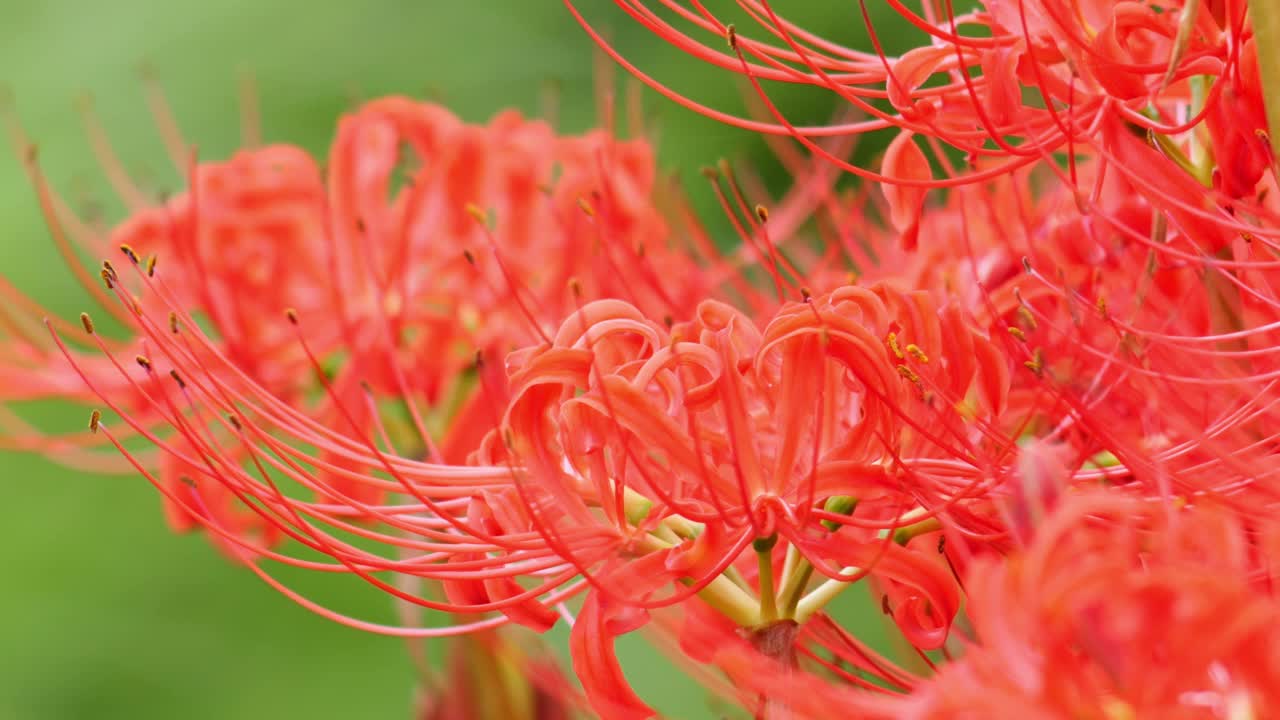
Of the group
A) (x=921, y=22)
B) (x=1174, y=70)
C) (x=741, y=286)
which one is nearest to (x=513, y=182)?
(x=741, y=286)

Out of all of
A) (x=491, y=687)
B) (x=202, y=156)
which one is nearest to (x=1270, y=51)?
(x=491, y=687)

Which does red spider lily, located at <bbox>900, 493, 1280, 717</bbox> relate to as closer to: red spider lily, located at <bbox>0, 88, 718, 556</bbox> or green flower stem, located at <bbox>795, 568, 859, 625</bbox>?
green flower stem, located at <bbox>795, 568, 859, 625</bbox>

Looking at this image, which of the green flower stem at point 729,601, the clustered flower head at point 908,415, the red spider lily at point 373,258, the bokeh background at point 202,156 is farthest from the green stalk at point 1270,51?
the bokeh background at point 202,156

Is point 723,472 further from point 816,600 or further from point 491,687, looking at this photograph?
point 491,687

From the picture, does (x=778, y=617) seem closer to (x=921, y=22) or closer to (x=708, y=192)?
(x=921, y=22)

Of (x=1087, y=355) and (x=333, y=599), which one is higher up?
(x=1087, y=355)

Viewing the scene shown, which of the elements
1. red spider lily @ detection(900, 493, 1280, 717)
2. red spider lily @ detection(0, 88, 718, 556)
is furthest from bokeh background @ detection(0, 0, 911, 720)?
red spider lily @ detection(900, 493, 1280, 717)
